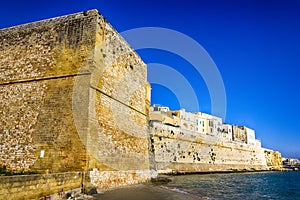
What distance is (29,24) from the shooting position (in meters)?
10.9

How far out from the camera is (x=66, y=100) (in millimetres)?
8945

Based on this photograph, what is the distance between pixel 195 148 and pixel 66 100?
24377mm

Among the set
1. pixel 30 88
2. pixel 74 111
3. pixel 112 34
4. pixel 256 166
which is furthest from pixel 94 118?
pixel 256 166

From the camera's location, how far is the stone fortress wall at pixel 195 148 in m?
25.3

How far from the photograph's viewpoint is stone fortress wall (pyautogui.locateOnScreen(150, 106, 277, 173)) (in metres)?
25.3

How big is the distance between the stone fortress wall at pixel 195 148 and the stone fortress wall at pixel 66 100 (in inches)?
411

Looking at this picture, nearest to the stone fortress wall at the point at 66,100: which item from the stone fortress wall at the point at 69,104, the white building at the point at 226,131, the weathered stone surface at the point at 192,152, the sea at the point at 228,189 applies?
the stone fortress wall at the point at 69,104

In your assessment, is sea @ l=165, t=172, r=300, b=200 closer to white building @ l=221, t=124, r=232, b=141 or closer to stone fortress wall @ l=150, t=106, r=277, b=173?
stone fortress wall @ l=150, t=106, r=277, b=173

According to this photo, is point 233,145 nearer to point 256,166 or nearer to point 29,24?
point 256,166

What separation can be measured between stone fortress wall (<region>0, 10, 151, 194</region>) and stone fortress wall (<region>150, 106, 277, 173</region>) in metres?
10.4

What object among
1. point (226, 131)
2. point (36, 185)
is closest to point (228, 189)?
point (36, 185)

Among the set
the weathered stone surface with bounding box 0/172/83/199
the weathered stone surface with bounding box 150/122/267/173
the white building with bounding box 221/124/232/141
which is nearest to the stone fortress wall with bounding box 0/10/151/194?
the weathered stone surface with bounding box 0/172/83/199

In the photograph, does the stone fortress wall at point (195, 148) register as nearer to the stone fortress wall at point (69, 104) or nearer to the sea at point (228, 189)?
the sea at point (228, 189)

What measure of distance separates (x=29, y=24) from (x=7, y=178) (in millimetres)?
8246
